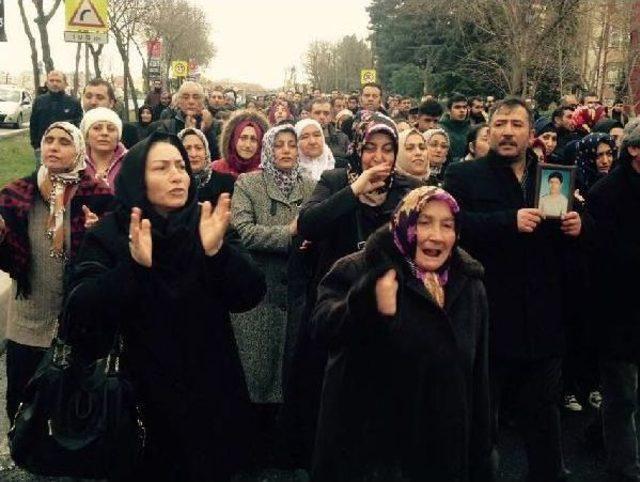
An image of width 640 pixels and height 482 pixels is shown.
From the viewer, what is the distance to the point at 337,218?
4.18 metres

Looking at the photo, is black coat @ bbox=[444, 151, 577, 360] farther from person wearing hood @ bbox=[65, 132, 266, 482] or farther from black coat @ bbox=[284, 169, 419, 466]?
person wearing hood @ bbox=[65, 132, 266, 482]

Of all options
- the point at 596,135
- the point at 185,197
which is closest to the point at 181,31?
the point at 596,135

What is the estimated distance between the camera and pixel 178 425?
3246 mm

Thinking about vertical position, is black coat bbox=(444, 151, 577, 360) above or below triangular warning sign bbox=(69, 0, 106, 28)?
below

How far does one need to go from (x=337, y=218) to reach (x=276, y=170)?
50.9 inches

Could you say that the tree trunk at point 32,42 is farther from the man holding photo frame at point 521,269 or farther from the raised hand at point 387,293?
the raised hand at point 387,293

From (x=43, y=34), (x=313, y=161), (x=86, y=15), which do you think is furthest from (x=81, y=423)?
(x=43, y=34)

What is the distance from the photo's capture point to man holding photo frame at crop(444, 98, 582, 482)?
13.8 ft

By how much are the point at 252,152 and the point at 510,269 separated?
2.64 m

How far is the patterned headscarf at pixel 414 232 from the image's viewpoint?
3227 mm

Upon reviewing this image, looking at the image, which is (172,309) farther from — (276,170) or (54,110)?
(54,110)

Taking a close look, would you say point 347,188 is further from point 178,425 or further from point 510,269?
point 178,425

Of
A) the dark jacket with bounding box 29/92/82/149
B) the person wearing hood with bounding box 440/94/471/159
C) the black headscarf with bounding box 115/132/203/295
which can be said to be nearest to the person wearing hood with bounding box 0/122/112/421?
the black headscarf with bounding box 115/132/203/295

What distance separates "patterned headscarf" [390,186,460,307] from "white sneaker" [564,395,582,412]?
312 cm
